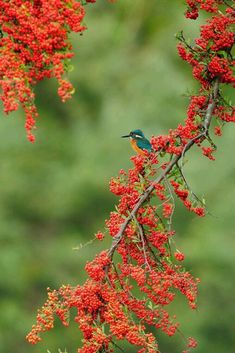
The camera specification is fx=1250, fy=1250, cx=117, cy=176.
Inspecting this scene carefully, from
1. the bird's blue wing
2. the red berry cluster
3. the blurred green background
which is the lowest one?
the red berry cluster

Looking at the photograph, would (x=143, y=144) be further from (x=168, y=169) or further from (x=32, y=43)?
(x=32, y=43)

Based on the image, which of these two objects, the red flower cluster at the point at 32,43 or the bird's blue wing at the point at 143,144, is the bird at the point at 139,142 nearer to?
the bird's blue wing at the point at 143,144

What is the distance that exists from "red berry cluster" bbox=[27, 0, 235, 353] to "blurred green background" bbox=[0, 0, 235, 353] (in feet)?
49.2

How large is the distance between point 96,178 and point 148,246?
1978 centimetres

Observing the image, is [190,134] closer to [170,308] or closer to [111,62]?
[170,308]

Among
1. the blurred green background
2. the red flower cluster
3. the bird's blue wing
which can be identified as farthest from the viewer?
the blurred green background

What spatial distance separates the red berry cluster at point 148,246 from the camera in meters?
7.27

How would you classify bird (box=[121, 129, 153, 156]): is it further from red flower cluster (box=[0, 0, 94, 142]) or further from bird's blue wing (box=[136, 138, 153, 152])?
red flower cluster (box=[0, 0, 94, 142])

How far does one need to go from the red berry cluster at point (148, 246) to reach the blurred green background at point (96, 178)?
590 inches

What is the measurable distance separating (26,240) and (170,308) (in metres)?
4.48

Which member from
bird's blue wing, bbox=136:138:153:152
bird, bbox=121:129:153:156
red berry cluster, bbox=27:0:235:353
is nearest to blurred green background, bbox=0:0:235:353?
bird, bbox=121:129:153:156

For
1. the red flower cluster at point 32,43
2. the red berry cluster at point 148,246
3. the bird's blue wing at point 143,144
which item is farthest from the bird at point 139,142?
the red flower cluster at point 32,43

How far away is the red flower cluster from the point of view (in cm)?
673

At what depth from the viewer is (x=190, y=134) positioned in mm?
7891
